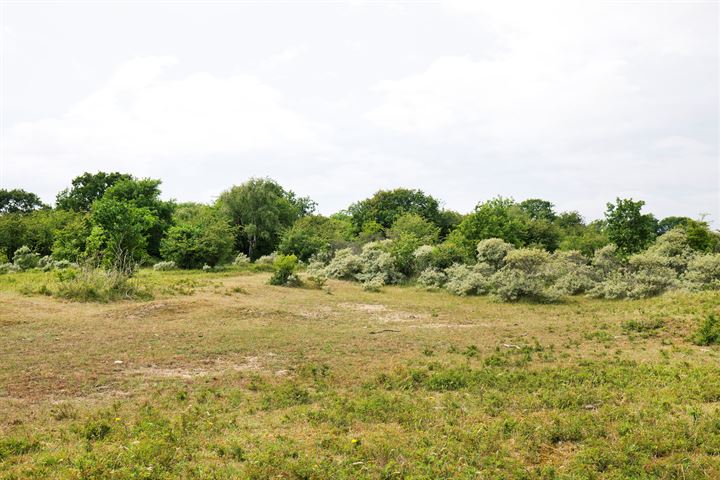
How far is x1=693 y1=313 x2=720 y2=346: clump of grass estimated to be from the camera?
10.3 metres

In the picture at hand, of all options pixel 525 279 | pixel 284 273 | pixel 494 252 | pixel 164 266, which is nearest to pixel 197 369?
pixel 525 279

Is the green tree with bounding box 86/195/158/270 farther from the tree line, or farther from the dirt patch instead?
the dirt patch

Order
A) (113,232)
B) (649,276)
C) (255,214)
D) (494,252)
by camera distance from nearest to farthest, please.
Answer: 1. (649,276)
2. (494,252)
3. (113,232)
4. (255,214)

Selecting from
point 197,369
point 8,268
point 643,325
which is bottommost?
point 197,369

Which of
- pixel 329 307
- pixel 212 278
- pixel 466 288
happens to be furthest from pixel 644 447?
pixel 212 278

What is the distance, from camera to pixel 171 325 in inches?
488

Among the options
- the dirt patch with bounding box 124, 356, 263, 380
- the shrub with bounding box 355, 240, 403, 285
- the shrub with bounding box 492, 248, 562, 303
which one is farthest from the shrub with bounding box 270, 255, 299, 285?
the dirt patch with bounding box 124, 356, 263, 380

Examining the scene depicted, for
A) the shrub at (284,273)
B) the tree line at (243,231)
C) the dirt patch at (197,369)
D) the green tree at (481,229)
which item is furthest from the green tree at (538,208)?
the dirt patch at (197,369)

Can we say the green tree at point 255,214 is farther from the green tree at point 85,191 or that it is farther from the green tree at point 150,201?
the green tree at point 85,191

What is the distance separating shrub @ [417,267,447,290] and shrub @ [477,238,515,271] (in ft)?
6.63

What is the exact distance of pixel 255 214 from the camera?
3766cm

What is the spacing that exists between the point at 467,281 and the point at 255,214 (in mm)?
21738

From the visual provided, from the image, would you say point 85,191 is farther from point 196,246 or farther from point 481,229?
point 481,229

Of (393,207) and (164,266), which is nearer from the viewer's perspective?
(164,266)
